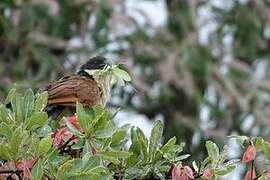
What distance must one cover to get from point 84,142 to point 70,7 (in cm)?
367

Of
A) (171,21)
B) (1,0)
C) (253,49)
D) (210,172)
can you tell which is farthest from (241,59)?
(210,172)

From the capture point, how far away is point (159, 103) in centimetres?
621

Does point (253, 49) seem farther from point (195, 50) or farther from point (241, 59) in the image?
point (195, 50)

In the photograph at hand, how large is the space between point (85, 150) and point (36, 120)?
5.0 inches

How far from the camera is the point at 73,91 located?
2900mm

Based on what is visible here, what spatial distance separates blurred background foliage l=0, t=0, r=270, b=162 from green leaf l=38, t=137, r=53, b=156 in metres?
3.25

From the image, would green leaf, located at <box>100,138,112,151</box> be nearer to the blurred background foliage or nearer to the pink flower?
the pink flower

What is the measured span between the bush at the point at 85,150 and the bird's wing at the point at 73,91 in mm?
439

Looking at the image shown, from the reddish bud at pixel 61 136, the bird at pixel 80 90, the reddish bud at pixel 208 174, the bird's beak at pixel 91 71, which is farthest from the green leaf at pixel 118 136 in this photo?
the bird's beak at pixel 91 71

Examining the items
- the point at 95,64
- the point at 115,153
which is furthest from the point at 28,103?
the point at 95,64

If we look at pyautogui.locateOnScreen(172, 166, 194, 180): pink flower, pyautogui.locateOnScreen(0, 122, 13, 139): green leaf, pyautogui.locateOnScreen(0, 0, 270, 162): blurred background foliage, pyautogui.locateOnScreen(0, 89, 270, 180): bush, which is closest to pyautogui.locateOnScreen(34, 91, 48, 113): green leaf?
pyautogui.locateOnScreen(0, 89, 270, 180): bush

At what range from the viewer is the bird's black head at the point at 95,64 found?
292 centimetres

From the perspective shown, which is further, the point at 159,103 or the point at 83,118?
the point at 159,103

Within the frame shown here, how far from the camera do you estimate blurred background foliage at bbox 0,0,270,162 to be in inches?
221
